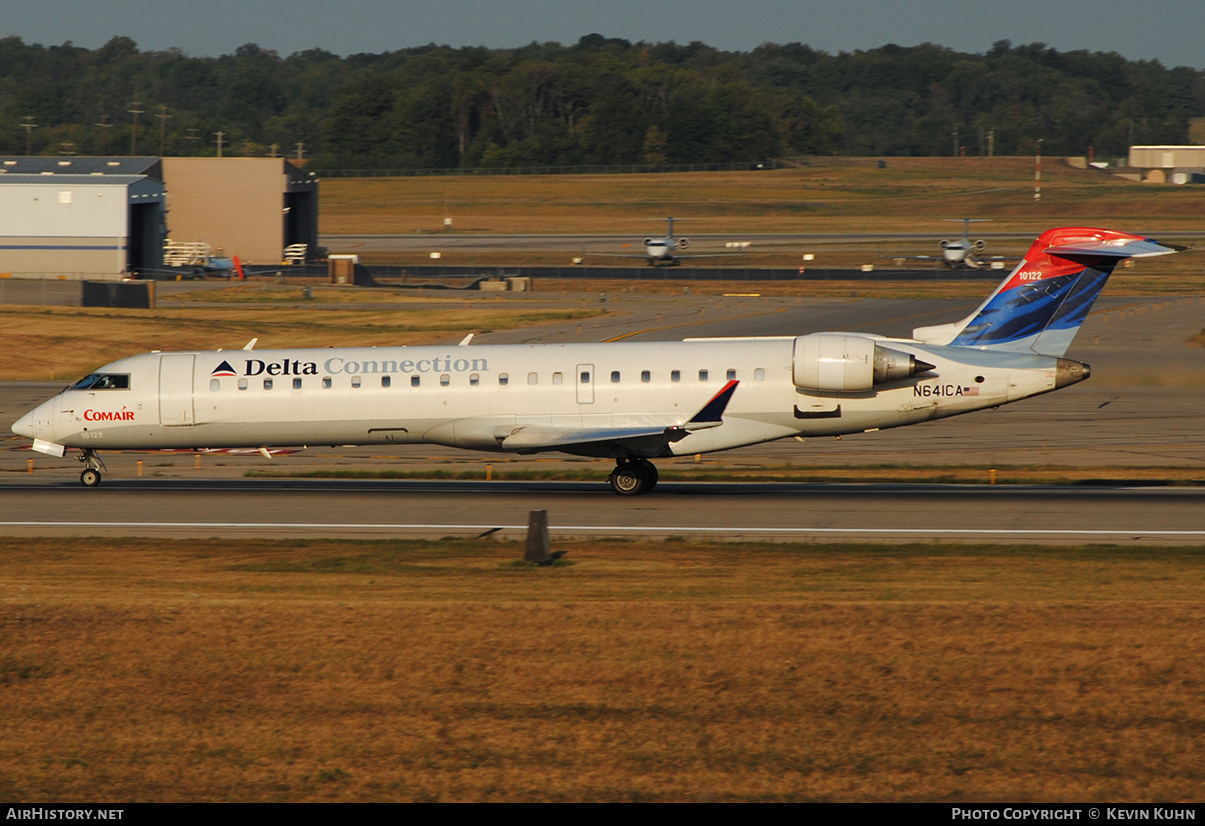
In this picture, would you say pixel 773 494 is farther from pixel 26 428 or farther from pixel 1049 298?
pixel 26 428

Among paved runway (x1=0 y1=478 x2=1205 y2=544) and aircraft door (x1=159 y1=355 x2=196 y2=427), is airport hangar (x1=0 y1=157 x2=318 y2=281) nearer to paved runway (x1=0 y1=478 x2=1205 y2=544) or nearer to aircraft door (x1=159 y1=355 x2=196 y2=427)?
paved runway (x1=0 y1=478 x2=1205 y2=544)

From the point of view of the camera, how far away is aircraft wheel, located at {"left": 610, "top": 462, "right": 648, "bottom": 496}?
29406 mm

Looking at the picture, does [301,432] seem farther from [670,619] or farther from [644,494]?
[670,619]

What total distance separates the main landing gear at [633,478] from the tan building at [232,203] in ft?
255

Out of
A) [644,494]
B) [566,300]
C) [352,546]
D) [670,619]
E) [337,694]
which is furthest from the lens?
[566,300]

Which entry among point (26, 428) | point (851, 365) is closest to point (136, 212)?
point (26, 428)

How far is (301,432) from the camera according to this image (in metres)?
29.6

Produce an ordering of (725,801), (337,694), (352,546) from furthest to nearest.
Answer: (352,546) → (337,694) → (725,801)

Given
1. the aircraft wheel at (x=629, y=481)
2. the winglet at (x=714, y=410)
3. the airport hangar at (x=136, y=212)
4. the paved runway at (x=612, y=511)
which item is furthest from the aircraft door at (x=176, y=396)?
the airport hangar at (x=136, y=212)

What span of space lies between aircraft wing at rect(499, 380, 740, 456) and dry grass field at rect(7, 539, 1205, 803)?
24.2 ft
